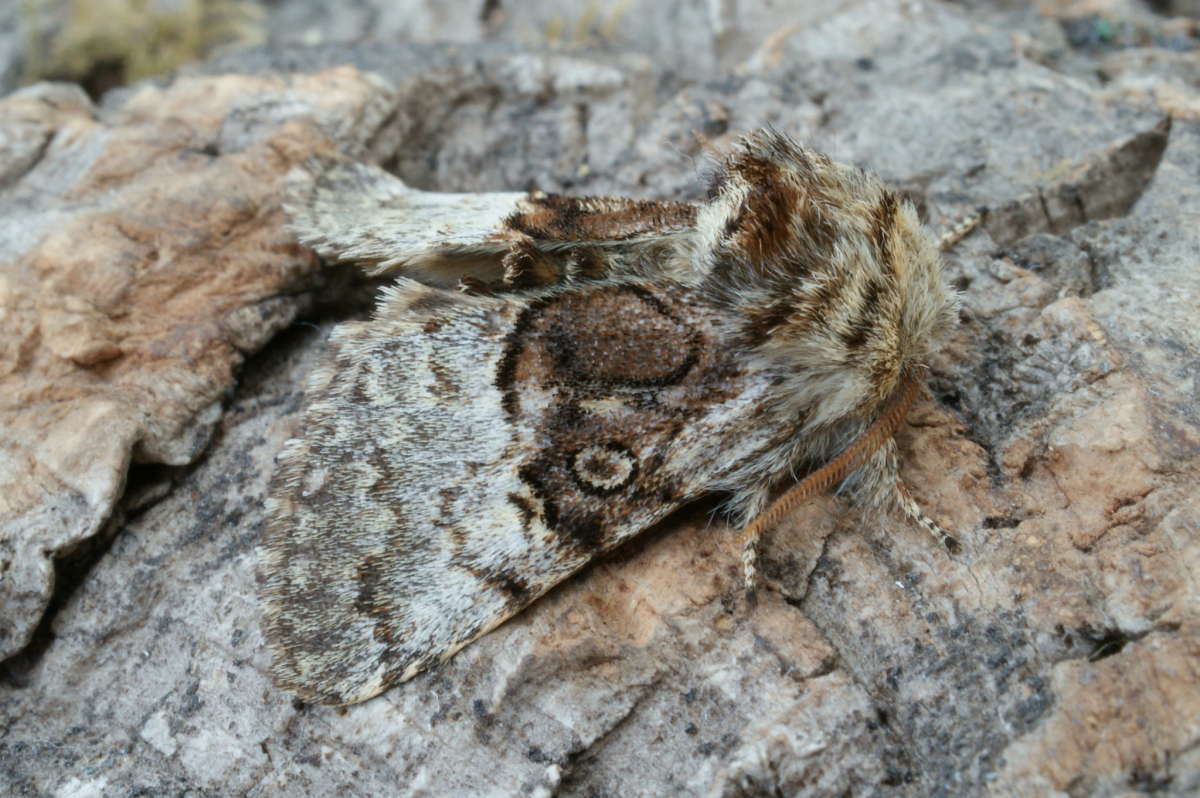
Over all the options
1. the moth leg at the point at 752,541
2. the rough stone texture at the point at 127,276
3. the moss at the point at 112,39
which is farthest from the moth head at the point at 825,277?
the moss at the point at 112,39

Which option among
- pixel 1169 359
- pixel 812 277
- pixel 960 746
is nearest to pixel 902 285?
pixel 812 277

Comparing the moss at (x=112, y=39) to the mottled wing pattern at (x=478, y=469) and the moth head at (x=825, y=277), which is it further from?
the moth head at (x=825, y=277)

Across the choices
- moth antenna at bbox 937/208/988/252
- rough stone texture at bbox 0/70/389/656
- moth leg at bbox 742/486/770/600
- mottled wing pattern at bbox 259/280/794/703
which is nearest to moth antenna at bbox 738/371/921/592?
moth leg at bbox 742/486/770/600

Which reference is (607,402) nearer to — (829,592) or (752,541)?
(752,541)

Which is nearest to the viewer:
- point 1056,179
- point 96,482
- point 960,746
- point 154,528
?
point 960,746

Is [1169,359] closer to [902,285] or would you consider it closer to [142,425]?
[902,285]

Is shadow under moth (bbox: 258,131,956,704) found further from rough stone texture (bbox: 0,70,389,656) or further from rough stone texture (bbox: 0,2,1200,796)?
rough stone texture (bbox: 0,70,389,656)
